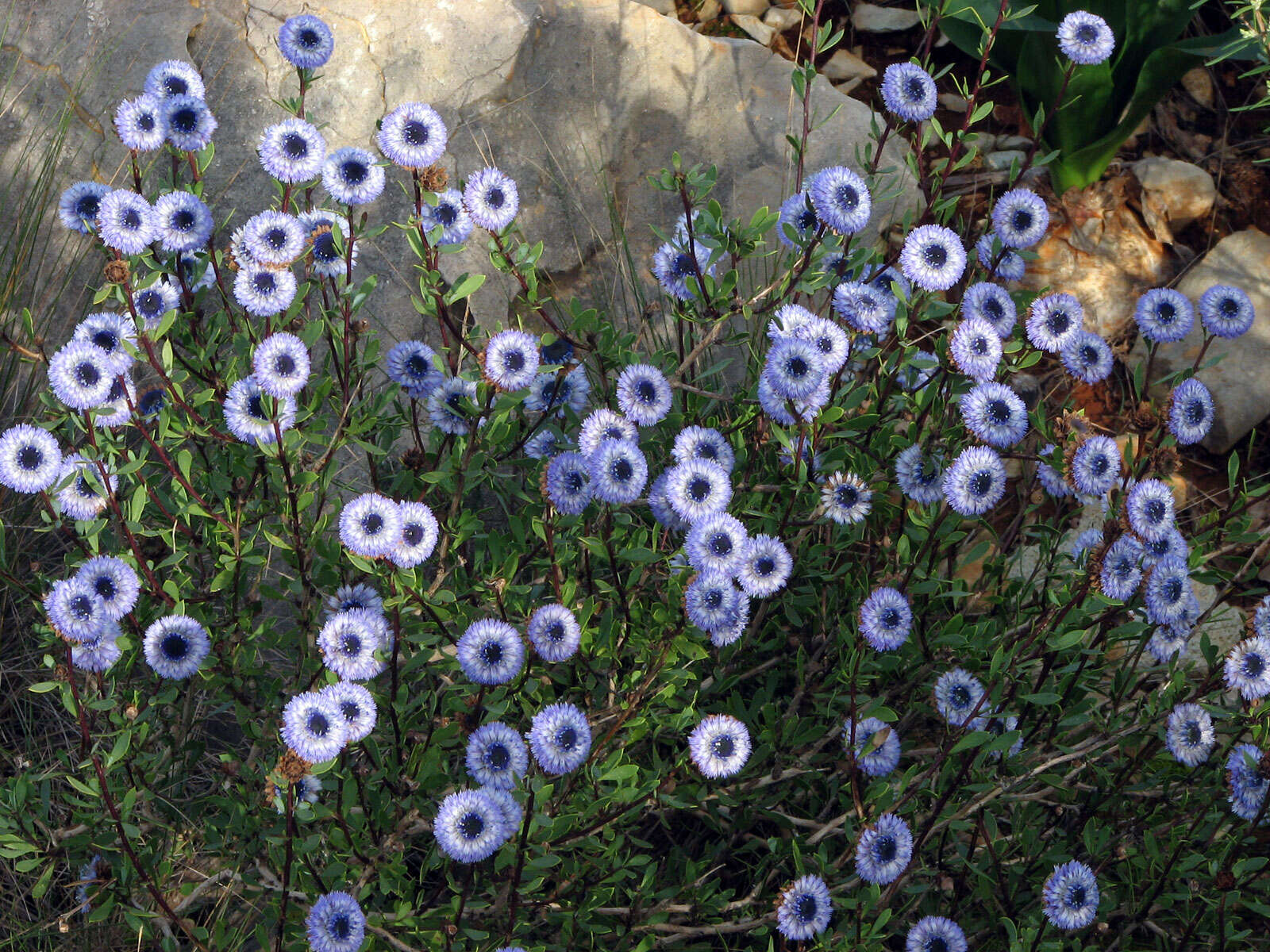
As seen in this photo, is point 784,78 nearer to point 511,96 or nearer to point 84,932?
point 511,96

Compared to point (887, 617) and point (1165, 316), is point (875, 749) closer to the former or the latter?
point (887, 617)

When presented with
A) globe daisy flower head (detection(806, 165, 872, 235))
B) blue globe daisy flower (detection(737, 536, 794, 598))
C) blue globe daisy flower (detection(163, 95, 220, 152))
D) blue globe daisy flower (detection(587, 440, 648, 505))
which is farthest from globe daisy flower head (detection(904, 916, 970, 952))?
blue globe daisy flower (detection(163, 95, 220, 152))

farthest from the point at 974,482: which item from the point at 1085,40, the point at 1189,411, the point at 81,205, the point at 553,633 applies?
the point at 81,205

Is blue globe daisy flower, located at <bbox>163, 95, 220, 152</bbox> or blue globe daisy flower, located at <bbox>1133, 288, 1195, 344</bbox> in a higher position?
blue globe daisy flower, located at <bbox>163, 95, 220, 152</bbox>

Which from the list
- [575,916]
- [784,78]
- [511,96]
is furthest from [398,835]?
[784,78]

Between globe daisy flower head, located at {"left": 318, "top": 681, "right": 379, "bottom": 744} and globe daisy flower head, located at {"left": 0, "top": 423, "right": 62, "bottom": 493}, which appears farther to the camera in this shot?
globe daisy flower head, located at {"left": 0, "top": 423, "right": 62, "bottom": 493}

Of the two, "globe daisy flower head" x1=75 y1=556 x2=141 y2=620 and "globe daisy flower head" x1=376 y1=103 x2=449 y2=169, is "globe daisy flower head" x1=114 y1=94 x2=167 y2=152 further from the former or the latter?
"globe daisy flower head" x1=75 y1=556 x2=141 y2=620
